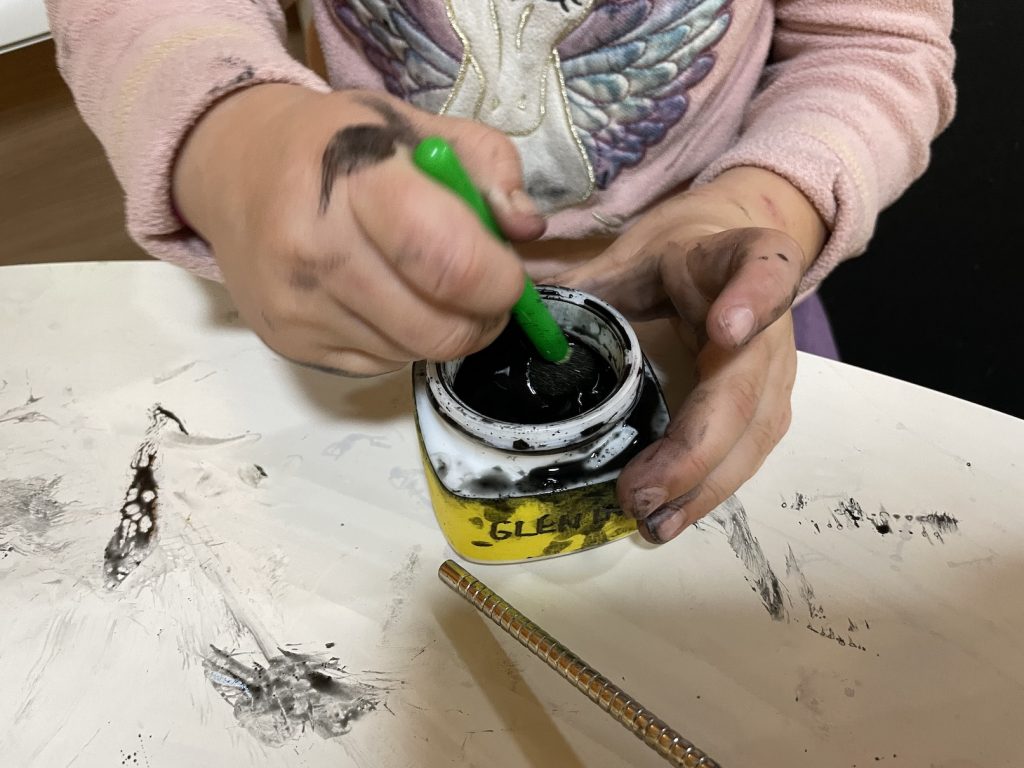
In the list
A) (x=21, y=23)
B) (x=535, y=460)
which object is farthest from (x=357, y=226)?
(x=21, y=23)

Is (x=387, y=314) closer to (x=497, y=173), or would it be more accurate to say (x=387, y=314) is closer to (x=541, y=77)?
(x=497, y=173)

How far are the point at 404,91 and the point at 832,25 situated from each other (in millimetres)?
273

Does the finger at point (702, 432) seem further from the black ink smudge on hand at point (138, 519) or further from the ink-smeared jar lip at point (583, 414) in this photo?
the black ink smudge on hand at point (138, 519)

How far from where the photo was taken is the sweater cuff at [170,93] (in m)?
0.30

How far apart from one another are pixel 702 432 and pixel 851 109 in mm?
252

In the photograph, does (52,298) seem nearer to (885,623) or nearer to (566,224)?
(566,224)

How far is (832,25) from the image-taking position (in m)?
0.46

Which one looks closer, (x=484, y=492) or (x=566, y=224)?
(x=484, y=492)

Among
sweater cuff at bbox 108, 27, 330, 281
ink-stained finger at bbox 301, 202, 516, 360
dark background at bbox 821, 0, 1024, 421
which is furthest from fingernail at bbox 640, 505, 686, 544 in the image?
dark background at bbox 821, 0, 1024, 421

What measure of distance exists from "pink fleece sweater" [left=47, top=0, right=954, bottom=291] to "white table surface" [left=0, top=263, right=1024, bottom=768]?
0.33 ft

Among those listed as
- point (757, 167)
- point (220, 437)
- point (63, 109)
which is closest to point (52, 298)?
point (220, 437)

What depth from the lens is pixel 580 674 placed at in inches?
10.9

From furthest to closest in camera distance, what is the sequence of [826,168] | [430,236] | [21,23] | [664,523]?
[21,23] < [826,168] < [664,523] < [430,236]

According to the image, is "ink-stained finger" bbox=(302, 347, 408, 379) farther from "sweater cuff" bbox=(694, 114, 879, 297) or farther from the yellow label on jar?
"sweater cuff" bbox=(694, 114, 879, 297)
